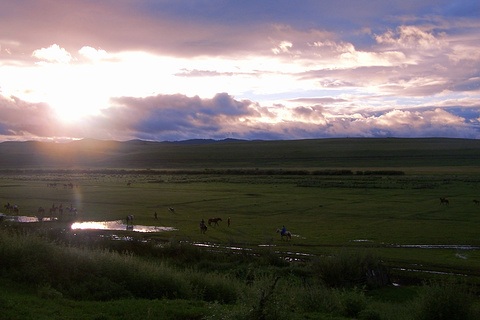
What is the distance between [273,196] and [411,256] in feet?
99.5

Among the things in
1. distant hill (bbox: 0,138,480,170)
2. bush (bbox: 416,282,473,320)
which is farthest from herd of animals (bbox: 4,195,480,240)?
distant hill (bbox: 0,138,480,170)

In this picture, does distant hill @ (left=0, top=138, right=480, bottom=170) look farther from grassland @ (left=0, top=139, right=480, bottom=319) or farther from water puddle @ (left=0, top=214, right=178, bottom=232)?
water puddle @ (left=0, top=214, right=178, bottom=232)

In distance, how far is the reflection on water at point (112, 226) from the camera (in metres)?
28.7

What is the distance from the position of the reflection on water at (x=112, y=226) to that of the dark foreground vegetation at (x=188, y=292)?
12.1 meters

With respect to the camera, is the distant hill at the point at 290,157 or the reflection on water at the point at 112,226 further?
the distant hill at the point at 290,157

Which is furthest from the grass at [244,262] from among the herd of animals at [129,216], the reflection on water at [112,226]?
the reflection on water at [112,226]

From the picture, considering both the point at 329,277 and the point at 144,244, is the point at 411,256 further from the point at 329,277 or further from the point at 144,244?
the point at 144,244

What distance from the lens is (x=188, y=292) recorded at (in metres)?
13.0

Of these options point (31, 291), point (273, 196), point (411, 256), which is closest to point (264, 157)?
point (273, 196)

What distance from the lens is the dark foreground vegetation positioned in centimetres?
968

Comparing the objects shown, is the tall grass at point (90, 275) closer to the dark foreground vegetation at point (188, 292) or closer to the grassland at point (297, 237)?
the dark foreground vegetation at point (188, 292)

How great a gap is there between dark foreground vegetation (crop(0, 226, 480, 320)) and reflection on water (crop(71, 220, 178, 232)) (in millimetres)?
12114

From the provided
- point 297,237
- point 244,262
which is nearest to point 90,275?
point 244,262

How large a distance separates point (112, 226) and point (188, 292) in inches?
760
